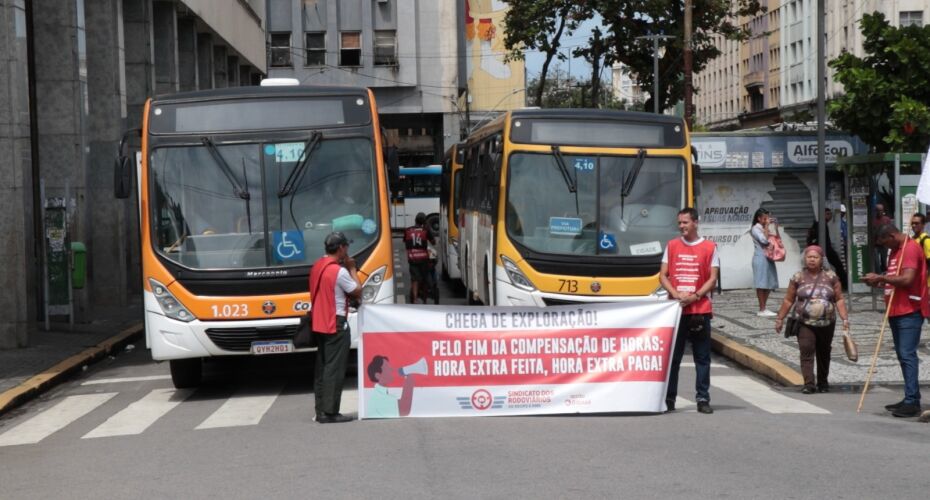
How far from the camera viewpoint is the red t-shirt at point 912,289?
12641 mm

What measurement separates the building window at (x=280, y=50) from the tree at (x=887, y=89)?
4776cm

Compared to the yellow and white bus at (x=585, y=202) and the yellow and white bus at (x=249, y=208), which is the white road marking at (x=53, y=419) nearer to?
the yellow and white bus at (x=249, y=208)

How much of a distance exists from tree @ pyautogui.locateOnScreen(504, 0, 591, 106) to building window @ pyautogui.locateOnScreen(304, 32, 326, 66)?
94.8 feet

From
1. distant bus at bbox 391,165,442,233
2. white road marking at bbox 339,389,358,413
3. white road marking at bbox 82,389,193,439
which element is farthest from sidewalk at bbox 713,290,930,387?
distant bus at bbox 391,165,442,233

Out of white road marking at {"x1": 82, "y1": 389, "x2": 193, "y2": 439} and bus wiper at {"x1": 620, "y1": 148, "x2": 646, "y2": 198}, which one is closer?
white road marking at {"x1": 82, "y1": 389, "x2": 193, "y2": 439}

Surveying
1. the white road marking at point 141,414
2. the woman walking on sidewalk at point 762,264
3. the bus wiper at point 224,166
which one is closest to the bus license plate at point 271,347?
the white road marking at point 141,414

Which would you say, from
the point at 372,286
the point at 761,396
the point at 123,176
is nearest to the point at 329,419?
the point at 372,286

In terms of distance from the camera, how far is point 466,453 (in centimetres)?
998

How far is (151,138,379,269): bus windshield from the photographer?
1462 cm

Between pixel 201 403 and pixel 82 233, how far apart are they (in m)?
12.2

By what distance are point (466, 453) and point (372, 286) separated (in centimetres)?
488

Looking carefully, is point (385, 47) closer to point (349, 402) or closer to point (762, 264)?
point (762, 264)

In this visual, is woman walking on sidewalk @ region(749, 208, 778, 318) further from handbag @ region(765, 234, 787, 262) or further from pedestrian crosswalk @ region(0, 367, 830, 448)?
pedestrian crosswalk @ region(0, 367, 830, 448)

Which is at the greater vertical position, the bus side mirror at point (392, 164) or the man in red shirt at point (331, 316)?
the bus side mirror at point (392, 164)
